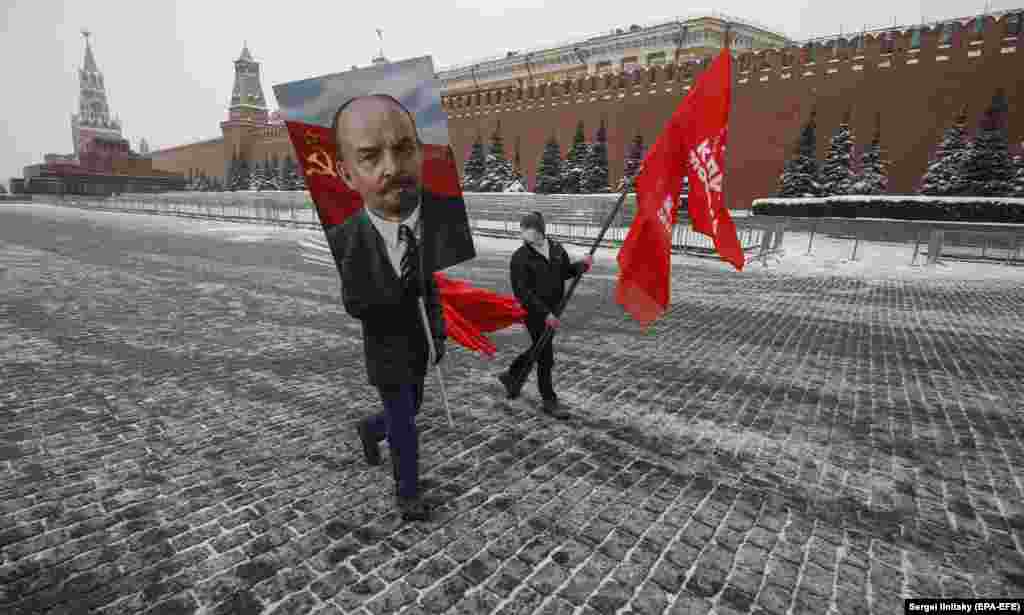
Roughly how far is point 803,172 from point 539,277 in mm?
29314

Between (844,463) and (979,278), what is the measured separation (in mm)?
13681

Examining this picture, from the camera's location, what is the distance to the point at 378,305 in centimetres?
246

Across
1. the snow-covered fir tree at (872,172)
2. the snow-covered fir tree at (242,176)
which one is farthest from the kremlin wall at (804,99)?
the snow-covered fir tree at (242,176)

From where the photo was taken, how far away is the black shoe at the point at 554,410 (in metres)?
4.12

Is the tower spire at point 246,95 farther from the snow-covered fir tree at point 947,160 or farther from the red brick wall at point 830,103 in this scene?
the snow-covered fir tree at point 947,160

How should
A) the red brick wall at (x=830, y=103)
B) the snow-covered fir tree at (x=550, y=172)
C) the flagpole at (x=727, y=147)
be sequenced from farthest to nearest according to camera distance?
1. the snow-covered fir tree at (x=550, y=172)
2. the red brick wall at (x=830, y=103)
3. the flagpole at (x=727, y=147)

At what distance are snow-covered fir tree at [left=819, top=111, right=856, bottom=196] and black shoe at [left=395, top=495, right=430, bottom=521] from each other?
30.2 m

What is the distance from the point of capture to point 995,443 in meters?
3.92

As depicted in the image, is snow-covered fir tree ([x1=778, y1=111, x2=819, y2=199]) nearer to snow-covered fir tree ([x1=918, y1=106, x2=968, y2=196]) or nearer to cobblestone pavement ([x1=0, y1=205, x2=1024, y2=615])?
snow-covered fir tree ([x1=918, y1=106, x2=968, y2=196])

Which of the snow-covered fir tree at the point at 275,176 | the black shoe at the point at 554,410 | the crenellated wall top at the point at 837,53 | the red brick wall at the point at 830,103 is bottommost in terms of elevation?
the black shoe at the point at 554,410

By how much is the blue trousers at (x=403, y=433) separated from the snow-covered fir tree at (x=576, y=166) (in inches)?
1315

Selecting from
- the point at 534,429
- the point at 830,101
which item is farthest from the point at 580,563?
the point at 830,101

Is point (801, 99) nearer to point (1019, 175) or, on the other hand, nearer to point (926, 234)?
point (1019, 175)

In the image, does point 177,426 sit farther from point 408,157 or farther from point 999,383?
point 999,383
